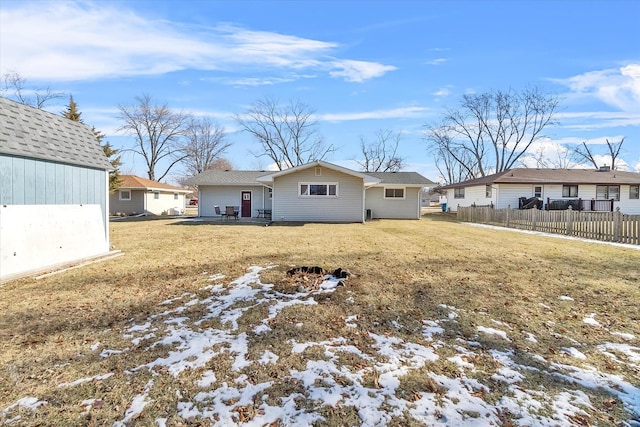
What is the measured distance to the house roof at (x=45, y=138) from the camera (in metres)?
6.43

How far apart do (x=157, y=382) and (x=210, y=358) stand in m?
0.55

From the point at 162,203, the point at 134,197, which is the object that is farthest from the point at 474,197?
the point at 134,197

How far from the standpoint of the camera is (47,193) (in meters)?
6.97

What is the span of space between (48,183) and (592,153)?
61836mm

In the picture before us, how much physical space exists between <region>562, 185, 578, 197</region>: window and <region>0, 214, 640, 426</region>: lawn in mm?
23012

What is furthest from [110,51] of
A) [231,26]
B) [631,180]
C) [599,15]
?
[631,180]

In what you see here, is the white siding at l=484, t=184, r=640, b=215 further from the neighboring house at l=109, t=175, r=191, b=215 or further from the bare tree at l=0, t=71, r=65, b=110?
the bare tree at l=0, t=71, r=65, b=110

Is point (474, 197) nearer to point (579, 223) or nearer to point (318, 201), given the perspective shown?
point (579, 223)

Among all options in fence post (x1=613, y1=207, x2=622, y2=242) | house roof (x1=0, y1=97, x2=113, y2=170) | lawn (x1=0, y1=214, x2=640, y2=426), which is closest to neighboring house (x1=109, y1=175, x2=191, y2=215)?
house roof (x1=0, y1=97, x2=113, y2=170)

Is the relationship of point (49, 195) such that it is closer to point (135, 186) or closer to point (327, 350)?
point (327, 350)

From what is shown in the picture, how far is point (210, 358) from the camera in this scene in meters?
3.38

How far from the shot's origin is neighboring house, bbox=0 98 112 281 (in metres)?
6.16

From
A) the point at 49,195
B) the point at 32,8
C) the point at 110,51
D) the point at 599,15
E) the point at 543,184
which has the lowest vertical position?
the point at 49,195

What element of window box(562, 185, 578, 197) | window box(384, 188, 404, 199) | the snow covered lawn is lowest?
the snow covered lawn
